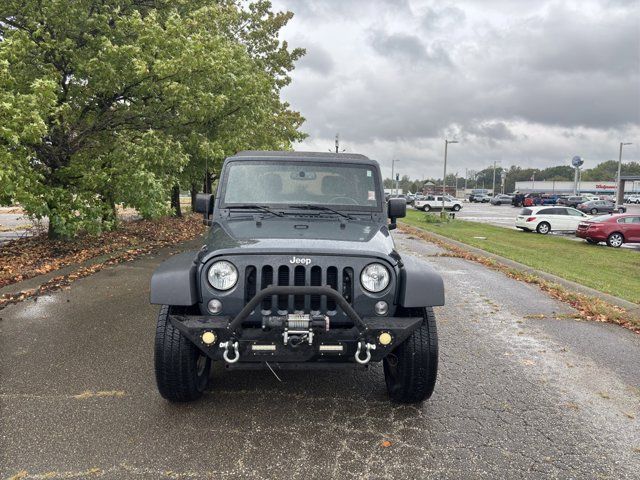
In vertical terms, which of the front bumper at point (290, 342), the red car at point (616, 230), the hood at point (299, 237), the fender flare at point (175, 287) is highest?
the hood at point (299, 237)

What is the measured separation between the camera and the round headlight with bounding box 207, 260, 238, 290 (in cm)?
322

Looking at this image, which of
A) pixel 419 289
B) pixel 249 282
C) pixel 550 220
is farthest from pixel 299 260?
pixel 550 220

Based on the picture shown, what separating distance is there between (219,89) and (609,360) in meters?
10.6

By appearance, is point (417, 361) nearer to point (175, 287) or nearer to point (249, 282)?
point (249, 282)

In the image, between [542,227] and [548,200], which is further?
[548,200]

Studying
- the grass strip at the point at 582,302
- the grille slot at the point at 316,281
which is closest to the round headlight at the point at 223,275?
the grille slot at the point at 316,281

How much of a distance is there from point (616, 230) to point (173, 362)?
1996 cm

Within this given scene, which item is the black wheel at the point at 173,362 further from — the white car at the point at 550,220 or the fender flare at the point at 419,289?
the white car at the point at 550,220

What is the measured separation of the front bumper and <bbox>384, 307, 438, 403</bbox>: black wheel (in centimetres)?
34

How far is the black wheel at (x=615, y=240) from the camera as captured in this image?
1869 cm

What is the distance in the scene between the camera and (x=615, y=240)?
61.5 ft

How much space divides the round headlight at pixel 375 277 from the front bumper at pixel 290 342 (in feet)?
0.94

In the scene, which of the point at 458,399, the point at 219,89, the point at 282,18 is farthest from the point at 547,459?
the point at 282,18

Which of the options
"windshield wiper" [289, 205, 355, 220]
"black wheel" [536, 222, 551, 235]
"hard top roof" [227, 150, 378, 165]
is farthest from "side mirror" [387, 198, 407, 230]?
"black wheel" [536, 222, 551, 235]
